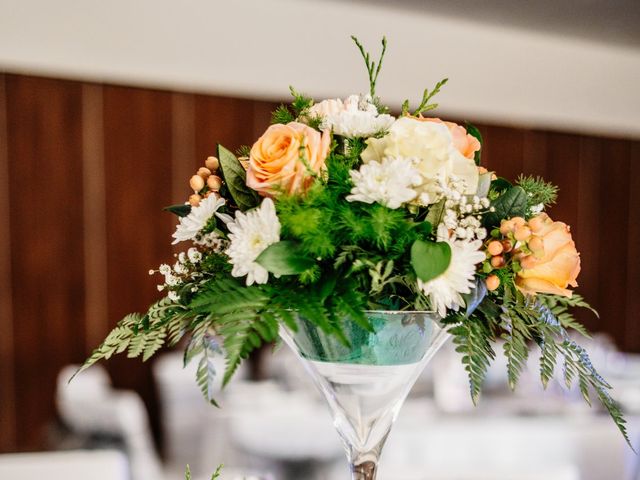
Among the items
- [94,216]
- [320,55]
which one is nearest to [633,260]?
[320,55]

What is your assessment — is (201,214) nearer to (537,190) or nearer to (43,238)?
(537,190)

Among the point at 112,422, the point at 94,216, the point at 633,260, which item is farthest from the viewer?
the point at 633,260

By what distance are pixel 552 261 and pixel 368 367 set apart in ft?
0.76

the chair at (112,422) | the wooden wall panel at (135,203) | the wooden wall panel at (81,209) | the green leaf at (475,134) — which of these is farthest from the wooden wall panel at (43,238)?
the green leaf at (475,134)

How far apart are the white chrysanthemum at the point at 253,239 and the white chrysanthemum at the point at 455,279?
161mm

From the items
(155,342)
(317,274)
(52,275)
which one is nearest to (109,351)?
(155,342)

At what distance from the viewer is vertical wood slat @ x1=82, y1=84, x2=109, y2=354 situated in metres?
4.60

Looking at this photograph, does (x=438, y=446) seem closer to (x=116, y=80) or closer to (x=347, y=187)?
(x=347, y=187)

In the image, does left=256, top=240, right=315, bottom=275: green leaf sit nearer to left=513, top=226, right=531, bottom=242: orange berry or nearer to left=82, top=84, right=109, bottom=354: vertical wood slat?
left=513, top=226, right=531, bottom=242: orange berry

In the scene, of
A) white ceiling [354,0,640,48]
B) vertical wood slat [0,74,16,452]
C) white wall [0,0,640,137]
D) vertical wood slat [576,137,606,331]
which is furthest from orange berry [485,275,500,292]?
vertical wood slat [576,137,606,331]

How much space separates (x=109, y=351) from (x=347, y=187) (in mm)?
322

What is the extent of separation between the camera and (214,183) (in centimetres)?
81

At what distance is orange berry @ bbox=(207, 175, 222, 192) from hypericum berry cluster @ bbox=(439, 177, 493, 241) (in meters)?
0.26

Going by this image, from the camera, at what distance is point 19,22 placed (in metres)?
4.39
